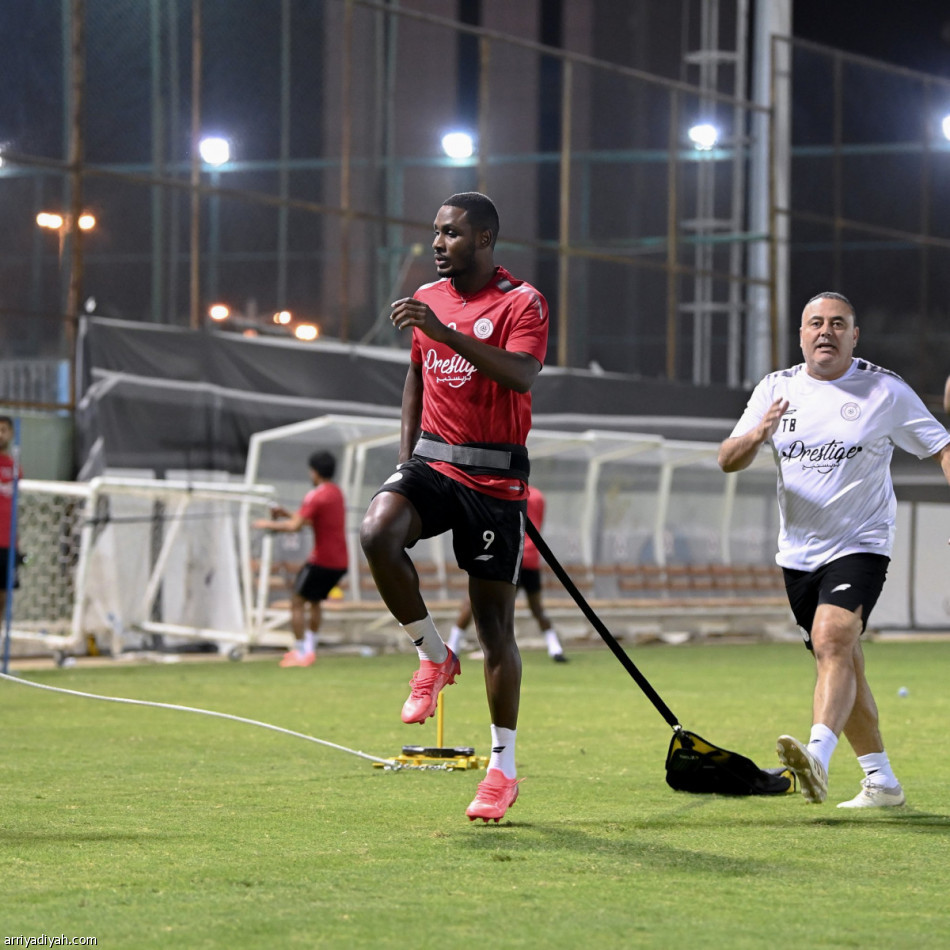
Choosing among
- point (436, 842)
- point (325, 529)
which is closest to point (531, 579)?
point (325, 529)

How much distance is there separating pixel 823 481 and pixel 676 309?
19.5 meters

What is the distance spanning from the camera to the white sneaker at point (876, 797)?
6.40m

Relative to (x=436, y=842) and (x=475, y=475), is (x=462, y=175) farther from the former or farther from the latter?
(x=436, y=842)

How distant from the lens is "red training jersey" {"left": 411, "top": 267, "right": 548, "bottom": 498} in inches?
224

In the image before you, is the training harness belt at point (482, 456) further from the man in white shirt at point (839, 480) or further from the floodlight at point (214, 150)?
the floodlight at point (214, 150)

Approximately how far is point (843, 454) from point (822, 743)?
1.14m

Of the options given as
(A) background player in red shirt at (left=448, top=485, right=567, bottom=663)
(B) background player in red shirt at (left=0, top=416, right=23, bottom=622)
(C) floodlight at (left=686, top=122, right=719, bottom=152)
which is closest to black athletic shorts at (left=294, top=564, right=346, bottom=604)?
(A) background player in red shirt at (left=448, top=485, right=567, bottom=663)

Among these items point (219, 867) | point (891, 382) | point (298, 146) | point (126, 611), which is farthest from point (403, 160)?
point (219, 867)

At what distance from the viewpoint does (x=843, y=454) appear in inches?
247

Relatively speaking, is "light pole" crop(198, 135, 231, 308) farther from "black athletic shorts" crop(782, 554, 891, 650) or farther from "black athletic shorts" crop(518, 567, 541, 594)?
"black athletic shorts" crop(782, 554, 891, 650)

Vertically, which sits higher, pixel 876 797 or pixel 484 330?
pixel 484 330

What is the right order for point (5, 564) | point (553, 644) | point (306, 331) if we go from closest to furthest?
1. point (5, 564)
2. point (553, 644)
3. point (306, 331)

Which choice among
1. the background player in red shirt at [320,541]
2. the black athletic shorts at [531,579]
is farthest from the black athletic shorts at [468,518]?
the black athletic shorts at [531,579]

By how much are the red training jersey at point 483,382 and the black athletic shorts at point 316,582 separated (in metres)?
10.0
